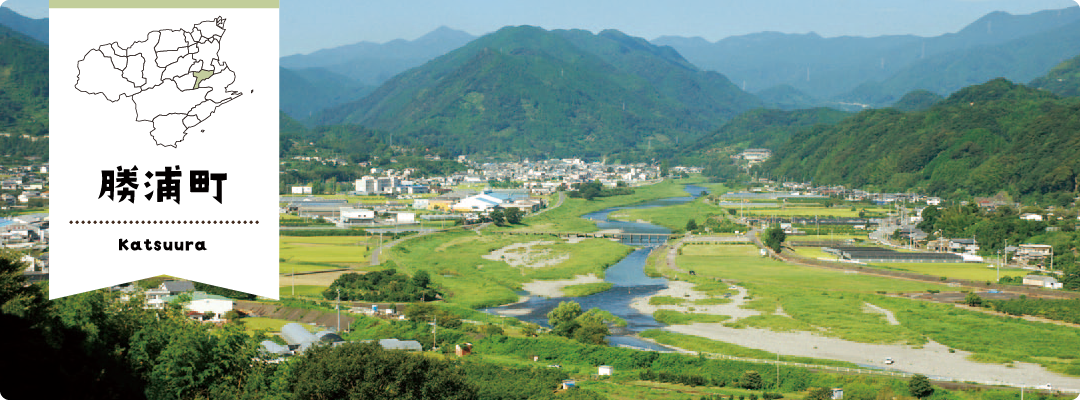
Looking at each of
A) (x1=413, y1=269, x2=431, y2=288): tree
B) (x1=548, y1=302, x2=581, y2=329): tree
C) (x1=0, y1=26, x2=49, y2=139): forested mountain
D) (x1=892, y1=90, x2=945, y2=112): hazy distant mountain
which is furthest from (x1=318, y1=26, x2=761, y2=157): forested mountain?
(x1=548, y1=302, x2=581, y2=329): tree

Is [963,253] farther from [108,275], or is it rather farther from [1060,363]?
[108,275]

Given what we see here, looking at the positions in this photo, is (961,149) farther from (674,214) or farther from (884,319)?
(884,319)

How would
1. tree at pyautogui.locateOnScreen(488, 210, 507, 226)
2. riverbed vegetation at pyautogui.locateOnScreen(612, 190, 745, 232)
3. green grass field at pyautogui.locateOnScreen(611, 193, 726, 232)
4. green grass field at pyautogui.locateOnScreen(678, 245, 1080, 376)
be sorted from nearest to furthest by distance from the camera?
green grass field at pyautogui.locateOnScreen(678, 245, 1080, 376), tree at pyautogui.locateOnScreen(488, 210, 507, 226), riverbed vegetation at pyautogui.locateOnScreen(612, 190, 745, 232), green grass field at pyautogui.locateOnScreen(611, 193, 726, 232)

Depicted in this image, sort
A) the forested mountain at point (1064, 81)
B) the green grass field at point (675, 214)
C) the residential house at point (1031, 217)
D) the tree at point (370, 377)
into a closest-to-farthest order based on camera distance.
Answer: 1. the tree at point (370, 377)
2. the residential house at point (1031, 217)
3. the green grass field at point (675, 214)
4. the forested mountain at point (1064, 81)

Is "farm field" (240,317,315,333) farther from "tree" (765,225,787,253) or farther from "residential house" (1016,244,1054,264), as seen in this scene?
"residential house" (1016,244,1054,264)

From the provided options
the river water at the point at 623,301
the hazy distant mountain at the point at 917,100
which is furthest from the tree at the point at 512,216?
the hazy distant mountain at the point at 917,100

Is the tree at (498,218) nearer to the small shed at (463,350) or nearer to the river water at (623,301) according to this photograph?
the river water at (623,301)

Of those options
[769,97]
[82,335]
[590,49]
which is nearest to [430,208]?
[82,335]
